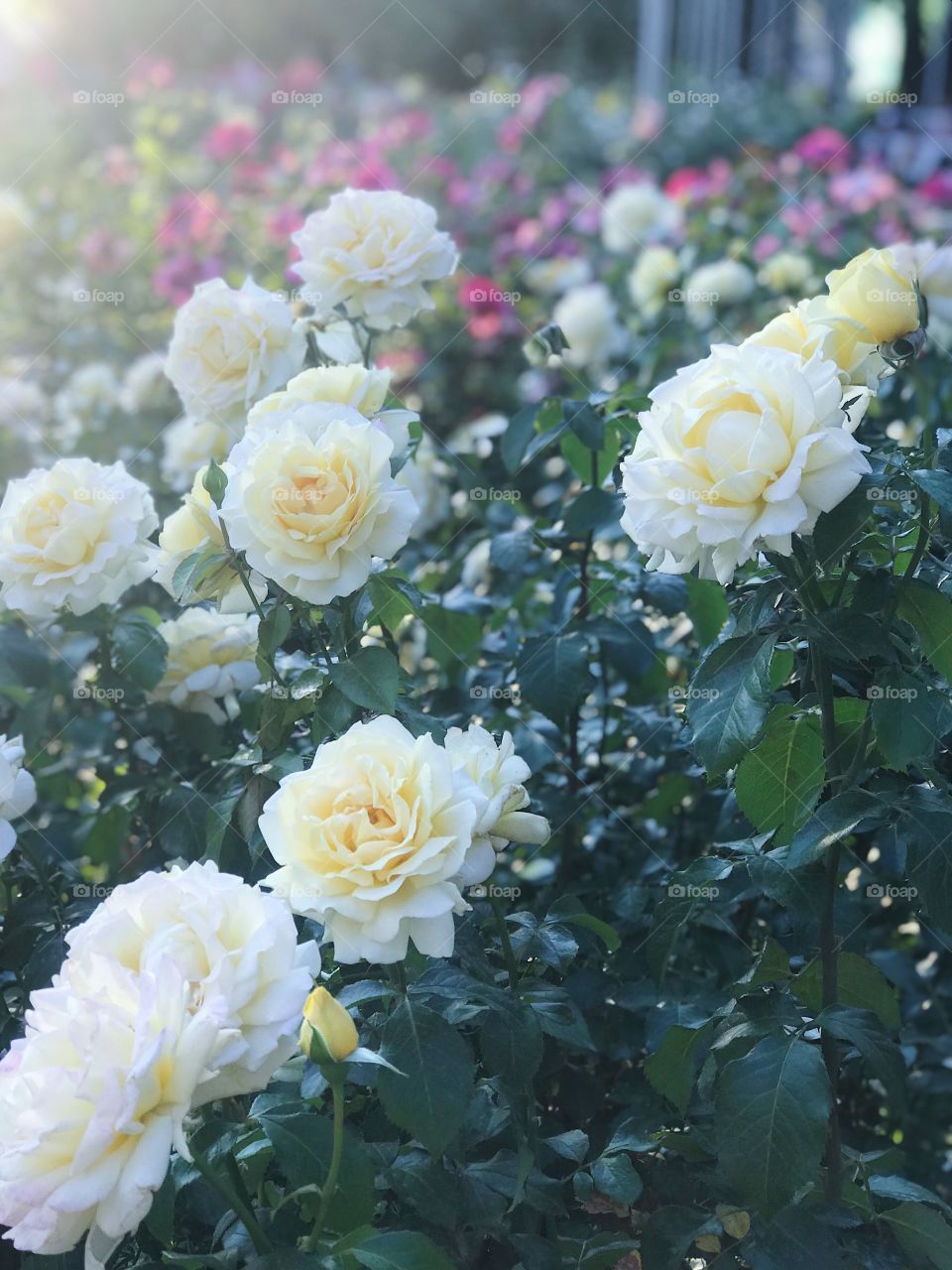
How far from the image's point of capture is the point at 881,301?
41.1 inches

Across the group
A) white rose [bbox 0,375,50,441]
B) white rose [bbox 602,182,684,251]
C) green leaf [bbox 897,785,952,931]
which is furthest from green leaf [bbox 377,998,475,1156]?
white rose [bbox 602,182,684,251]

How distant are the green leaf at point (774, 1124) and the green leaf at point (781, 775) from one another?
210mm

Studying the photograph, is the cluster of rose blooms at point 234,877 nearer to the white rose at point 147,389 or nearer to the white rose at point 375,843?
the white rose at point 375,843

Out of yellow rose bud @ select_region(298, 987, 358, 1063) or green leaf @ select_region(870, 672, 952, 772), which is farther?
green leaf @ select_region(870, 672, 952, 772)

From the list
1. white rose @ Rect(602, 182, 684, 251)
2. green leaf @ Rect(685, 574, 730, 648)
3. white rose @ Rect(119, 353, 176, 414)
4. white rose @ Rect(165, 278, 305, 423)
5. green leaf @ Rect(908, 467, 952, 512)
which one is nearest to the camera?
green leaf @ Rect(908, 467, 952, 512)

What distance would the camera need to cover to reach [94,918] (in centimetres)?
87

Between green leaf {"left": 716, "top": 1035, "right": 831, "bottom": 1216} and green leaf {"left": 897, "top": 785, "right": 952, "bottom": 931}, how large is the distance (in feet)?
0.47

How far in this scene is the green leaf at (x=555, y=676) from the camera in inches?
58.2

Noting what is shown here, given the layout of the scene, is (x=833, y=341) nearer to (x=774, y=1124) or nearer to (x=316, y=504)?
(x=316, y=504)

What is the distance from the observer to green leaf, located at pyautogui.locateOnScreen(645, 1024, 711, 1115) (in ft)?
3.82

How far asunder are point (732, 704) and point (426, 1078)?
0.36m

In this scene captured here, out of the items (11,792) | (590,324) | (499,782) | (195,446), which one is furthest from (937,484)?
(590,324)

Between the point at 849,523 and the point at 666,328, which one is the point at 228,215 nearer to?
the point at 666,328

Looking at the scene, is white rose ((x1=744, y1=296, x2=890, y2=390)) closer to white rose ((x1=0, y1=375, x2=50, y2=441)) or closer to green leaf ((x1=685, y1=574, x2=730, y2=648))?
green leaf ((x1=685, y1=574, x2=730, y2=648))
